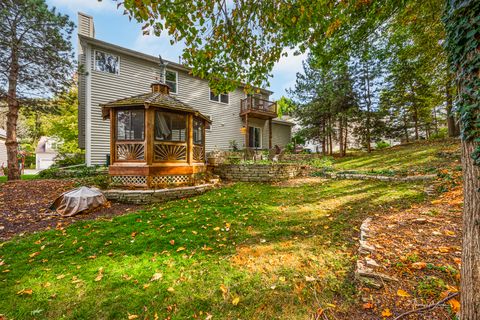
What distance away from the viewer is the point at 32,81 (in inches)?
363

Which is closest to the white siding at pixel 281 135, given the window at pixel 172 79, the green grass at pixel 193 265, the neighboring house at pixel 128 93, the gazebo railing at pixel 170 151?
the neighboring house at pixel 128 93

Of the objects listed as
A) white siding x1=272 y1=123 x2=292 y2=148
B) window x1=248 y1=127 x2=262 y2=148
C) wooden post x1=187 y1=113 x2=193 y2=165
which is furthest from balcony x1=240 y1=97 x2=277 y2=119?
wooden post x1=187 y1=113 x2=193 y2=165

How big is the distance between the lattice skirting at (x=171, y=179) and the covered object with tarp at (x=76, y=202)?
164 cm

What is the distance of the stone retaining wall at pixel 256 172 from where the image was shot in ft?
30.5

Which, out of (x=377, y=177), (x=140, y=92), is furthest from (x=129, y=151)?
(x=377, y=177)

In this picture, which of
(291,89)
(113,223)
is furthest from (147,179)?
(291,89)

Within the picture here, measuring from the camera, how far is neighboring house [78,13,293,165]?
1036 centimetres

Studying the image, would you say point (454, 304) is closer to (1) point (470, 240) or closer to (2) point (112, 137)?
(1) point (470, 240)

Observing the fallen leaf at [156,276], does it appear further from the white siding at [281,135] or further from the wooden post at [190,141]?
the white siding at [281,135]

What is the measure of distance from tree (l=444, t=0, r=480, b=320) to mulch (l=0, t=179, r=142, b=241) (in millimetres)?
6345

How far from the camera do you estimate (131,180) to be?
6.76 m

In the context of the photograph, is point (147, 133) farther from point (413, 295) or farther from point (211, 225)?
point (413, 295)

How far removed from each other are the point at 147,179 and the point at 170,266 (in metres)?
4.50

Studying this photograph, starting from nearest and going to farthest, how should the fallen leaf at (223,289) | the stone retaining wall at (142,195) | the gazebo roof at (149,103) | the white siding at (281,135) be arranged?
1. the fallen leaf at (223,289)
2. the stone retaining wall at (142,195)
3. the gazebo roof at (149,103)
4. the white siding at (281,135)
